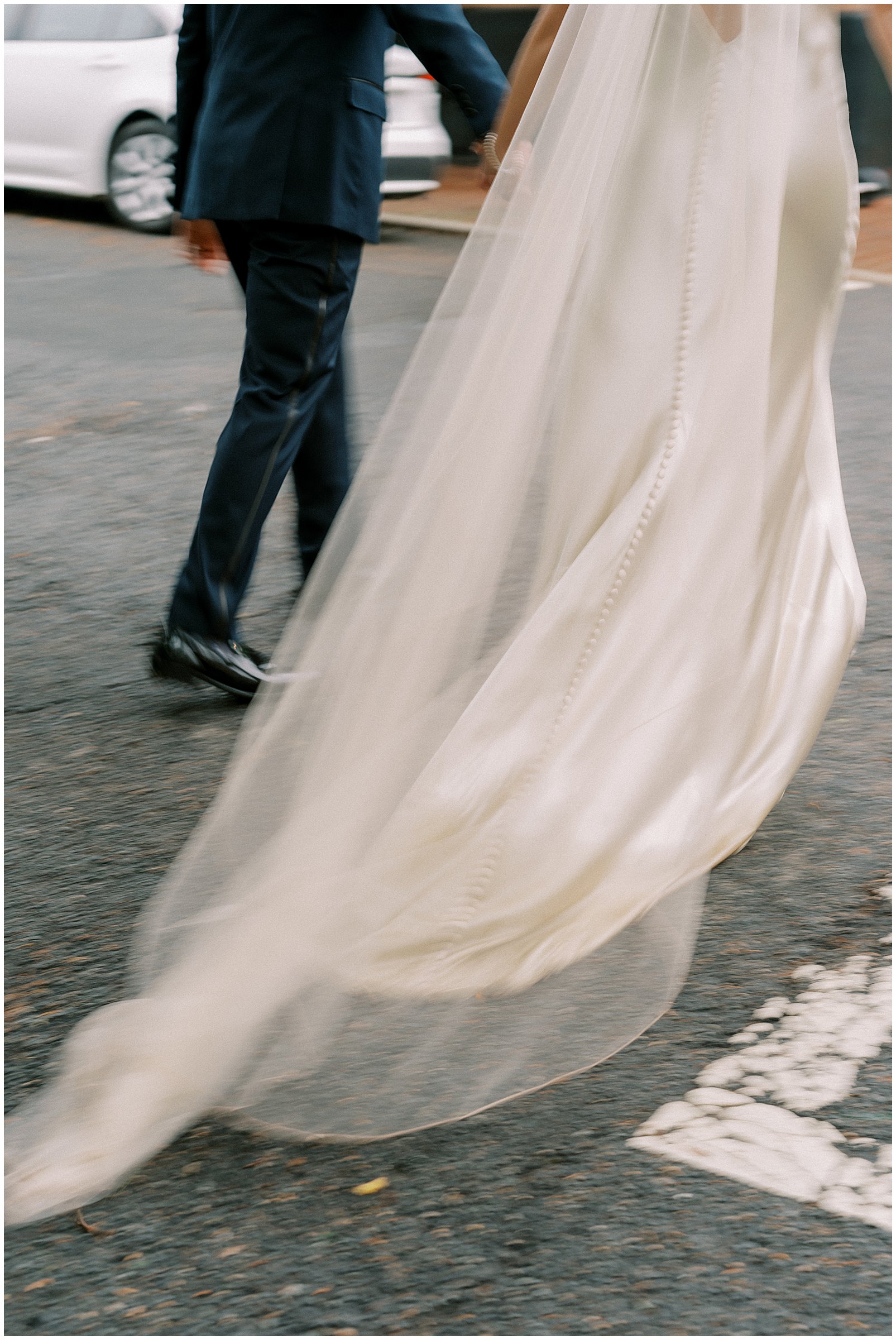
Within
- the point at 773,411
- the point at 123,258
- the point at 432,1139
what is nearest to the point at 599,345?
the point at 773,411

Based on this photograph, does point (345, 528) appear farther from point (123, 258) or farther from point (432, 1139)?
point (123, 258)

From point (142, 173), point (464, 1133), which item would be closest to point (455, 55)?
point (464, 1133)

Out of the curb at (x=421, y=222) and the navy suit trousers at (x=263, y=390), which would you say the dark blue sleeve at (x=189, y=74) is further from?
the curb at (x=421, y=222)

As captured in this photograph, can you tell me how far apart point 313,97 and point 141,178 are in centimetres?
774

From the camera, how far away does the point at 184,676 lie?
3.23m

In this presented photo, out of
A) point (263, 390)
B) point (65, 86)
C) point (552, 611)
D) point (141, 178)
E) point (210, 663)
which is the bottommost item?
point (210, 663)

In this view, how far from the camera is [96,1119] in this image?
5.77ft

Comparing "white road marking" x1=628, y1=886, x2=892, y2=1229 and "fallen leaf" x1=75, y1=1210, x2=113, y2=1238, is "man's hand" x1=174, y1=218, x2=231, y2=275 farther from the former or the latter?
"fallen leaf" x1=75, y1=1210, x2=113, y2=1238

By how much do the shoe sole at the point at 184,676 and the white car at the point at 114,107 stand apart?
749 centimetres

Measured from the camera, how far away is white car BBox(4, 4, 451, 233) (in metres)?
10.1

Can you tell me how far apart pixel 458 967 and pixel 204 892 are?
1.17ft

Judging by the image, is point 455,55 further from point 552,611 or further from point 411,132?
point 411,132

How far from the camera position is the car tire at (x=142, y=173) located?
1014 cm

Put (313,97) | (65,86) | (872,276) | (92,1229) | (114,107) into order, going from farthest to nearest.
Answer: (65,86) < (114,107) < (872,276) < (313,97) < (92,1229)
